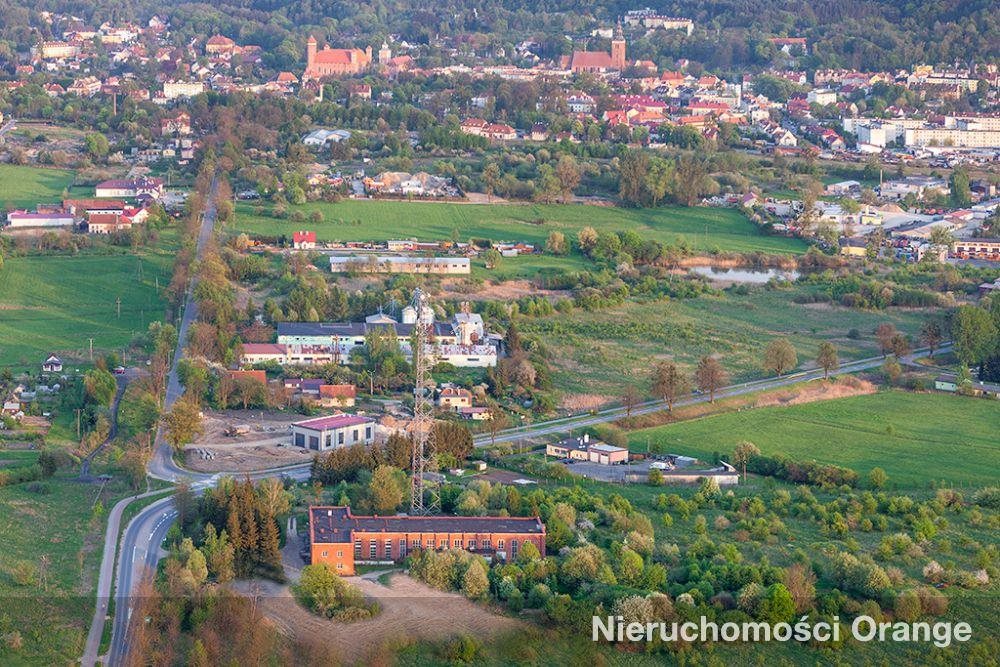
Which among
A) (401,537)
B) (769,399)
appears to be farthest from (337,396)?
(401,537)

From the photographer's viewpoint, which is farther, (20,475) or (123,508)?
(20,475)

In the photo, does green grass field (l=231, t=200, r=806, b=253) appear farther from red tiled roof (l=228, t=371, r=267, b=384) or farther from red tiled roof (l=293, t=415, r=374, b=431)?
red tiled roof (l=293, t=415, r=374, b=431)

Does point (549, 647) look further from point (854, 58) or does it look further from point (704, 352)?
point (854, 58)

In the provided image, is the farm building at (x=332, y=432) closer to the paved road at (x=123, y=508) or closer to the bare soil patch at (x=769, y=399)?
the paved road at (x=123, y=508)

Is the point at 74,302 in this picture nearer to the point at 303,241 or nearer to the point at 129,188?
the point at 303,241

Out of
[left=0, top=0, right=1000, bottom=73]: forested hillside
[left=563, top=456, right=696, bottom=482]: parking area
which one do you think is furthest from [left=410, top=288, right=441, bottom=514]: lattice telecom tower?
[left=0, top=0, right=1000, bottom=73]: forested hillside

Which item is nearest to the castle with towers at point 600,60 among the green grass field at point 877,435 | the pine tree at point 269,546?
the green grass field at point 877,435
